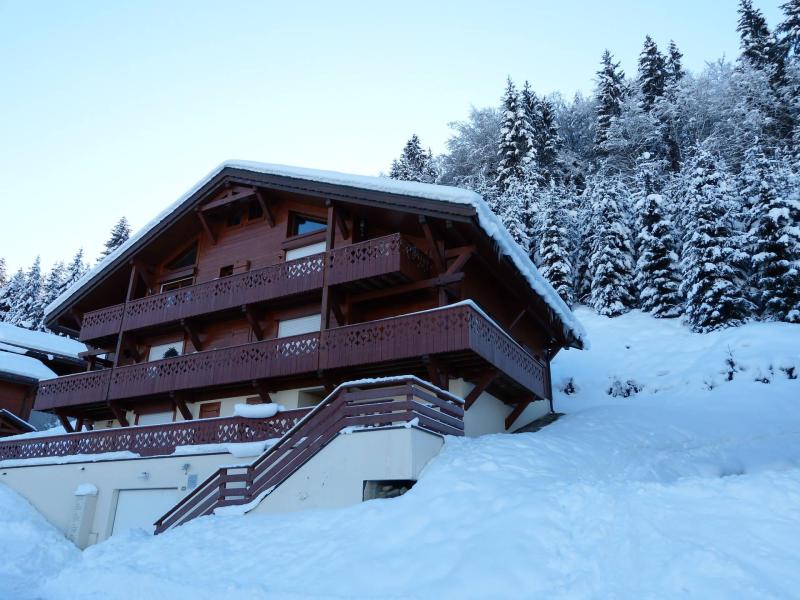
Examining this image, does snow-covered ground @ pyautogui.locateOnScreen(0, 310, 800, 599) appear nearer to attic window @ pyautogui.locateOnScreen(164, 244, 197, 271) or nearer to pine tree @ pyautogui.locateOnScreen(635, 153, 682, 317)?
attic window @ pyautogui.locateOnScreen(164, 244, 197, 271)

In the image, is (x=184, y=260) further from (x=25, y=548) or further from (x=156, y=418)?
(x=25, y=548)

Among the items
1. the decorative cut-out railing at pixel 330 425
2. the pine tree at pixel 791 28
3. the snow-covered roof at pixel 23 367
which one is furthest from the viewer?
the pine tree at pixel 791 28

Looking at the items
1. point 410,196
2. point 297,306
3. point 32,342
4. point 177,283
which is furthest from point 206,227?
point 32,342

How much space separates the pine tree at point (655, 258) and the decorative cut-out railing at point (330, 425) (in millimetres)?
22771

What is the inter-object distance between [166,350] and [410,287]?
11884 mm

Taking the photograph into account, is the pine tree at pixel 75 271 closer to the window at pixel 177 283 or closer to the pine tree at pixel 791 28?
the window at pixel 177 283

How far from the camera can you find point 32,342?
36.9m

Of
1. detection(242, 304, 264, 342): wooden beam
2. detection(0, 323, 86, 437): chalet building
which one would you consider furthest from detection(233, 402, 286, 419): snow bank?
detection(0, 323, 86, 437): chalet building

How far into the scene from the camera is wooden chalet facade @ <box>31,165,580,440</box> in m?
17.9

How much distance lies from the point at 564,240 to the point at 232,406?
77.7 ft

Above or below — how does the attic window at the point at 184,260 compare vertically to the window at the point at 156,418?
above

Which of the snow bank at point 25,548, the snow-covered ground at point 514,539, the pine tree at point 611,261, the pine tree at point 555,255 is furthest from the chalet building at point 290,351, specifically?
the pine tree at point 555,255

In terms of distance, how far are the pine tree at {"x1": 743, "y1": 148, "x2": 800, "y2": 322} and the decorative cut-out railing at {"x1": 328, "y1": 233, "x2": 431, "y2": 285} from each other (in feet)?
61.0

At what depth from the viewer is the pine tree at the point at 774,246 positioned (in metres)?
28.3
